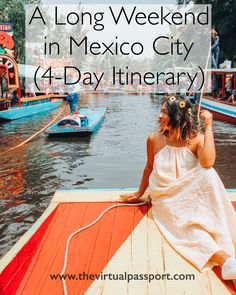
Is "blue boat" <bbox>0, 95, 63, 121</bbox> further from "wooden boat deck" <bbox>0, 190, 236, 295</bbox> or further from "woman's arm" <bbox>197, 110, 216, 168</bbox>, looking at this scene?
"woman's arm" <bbox>197, 110, 216, 168</bbox>

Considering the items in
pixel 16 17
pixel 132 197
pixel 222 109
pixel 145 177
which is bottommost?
pixel 132 197

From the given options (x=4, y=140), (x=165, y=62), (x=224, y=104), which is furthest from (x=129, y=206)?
(x=165, y=62)

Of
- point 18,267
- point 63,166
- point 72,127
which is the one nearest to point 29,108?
point 72,127

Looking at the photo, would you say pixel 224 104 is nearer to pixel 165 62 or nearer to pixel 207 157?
pixel 207 157

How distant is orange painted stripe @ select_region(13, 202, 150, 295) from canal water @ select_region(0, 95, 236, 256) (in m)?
1.63

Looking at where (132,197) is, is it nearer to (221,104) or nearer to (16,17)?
(221,104)

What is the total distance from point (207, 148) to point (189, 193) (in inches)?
15.6

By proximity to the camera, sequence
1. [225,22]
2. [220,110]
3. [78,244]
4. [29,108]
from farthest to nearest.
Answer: [225,22]
[29,108]
[220,110]
[78,244]

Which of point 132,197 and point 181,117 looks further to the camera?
point 132,197

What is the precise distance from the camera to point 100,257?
115 inches

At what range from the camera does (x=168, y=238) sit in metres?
3.05

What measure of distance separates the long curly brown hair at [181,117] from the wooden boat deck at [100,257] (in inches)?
33.8

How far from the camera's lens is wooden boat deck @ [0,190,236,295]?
2564 millimetres

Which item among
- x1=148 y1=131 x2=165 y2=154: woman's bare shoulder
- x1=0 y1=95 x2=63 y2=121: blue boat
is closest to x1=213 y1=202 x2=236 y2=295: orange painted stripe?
x1=148 y1=131 x2=165 y2=154: woman's bare shoulder
